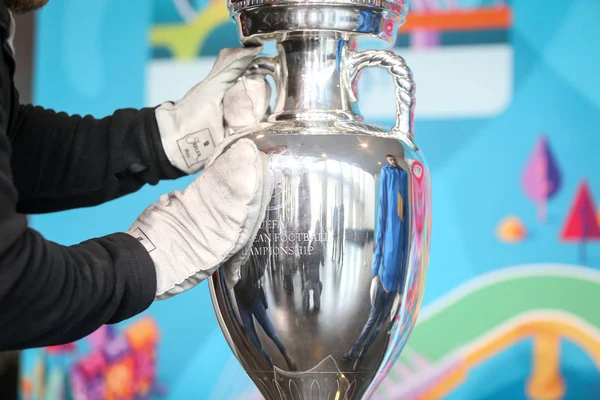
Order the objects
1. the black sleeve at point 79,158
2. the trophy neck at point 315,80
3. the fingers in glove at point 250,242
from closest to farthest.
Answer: the fingers in glove at point 250,242
the trophy neck at point 315,80
the black sleeve at point 79,158

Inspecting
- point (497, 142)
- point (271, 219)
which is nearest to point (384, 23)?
point (271, 219)

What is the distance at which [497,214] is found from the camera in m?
2.20

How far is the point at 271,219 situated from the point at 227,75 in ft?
0.85

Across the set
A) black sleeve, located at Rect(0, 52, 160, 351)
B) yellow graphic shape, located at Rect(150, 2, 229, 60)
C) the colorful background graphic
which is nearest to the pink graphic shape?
the colorful background graphic

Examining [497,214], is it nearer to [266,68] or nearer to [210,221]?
[266,68]

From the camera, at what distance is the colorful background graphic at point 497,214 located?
2176mm

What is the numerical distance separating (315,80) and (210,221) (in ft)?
0.69

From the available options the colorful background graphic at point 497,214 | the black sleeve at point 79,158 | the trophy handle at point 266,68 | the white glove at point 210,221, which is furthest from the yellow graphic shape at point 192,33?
the white glove at point 210,221

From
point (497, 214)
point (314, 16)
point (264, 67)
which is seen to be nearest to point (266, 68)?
point (264, 67)

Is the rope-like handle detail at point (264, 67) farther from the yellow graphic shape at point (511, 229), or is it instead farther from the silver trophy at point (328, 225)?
the yellow graphic shape at point (511, 229)

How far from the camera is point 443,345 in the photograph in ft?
7.30

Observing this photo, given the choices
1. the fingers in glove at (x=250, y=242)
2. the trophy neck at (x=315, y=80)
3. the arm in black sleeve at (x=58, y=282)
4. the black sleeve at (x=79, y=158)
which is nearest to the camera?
the arm in black sleeve at (x=58, y=282)

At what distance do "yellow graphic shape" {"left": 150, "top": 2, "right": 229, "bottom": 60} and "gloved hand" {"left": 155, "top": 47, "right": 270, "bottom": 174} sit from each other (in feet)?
4.64

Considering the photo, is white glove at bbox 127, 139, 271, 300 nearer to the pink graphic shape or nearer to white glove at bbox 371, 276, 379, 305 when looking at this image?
white glove at bbox 371, 276, 379, 305
